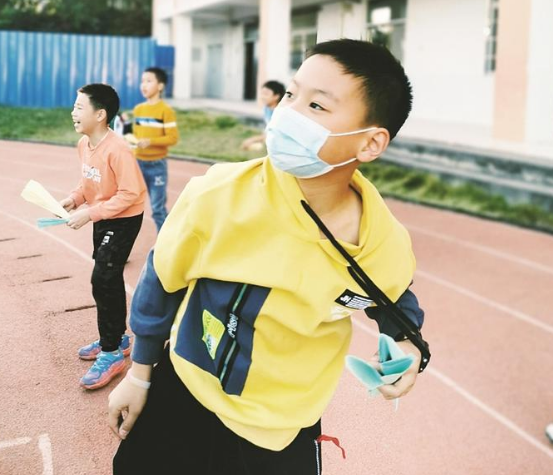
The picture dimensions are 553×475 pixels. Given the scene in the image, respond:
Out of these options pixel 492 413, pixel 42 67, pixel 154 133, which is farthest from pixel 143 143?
pixel 492 413

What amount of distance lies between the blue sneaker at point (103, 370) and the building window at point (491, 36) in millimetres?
11172

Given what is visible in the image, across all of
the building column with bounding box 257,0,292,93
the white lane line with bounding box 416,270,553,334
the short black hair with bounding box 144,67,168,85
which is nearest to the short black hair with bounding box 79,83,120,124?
the short black hair with bounding box 144,67,168,85

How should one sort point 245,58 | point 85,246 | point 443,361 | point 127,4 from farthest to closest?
1. point 127,4
2. point 245,58
3. point 85,246
4. point 443,361

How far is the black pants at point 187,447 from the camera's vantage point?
1.41 metres

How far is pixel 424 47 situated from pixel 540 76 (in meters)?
4.44

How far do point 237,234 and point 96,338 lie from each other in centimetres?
206

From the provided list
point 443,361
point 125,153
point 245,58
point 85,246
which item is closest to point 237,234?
point 125,153

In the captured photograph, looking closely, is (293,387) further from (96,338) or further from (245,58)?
(245,58)

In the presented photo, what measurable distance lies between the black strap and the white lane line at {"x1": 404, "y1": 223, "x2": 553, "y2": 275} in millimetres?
4931

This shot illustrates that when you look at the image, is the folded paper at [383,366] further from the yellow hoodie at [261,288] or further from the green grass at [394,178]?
the green grass at [394,178]

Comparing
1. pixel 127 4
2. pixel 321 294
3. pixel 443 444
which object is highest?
pixel 127 4

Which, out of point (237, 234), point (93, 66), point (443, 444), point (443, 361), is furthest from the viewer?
point (93, 66)

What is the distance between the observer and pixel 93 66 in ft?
17.7

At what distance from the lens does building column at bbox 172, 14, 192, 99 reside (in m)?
21.2
